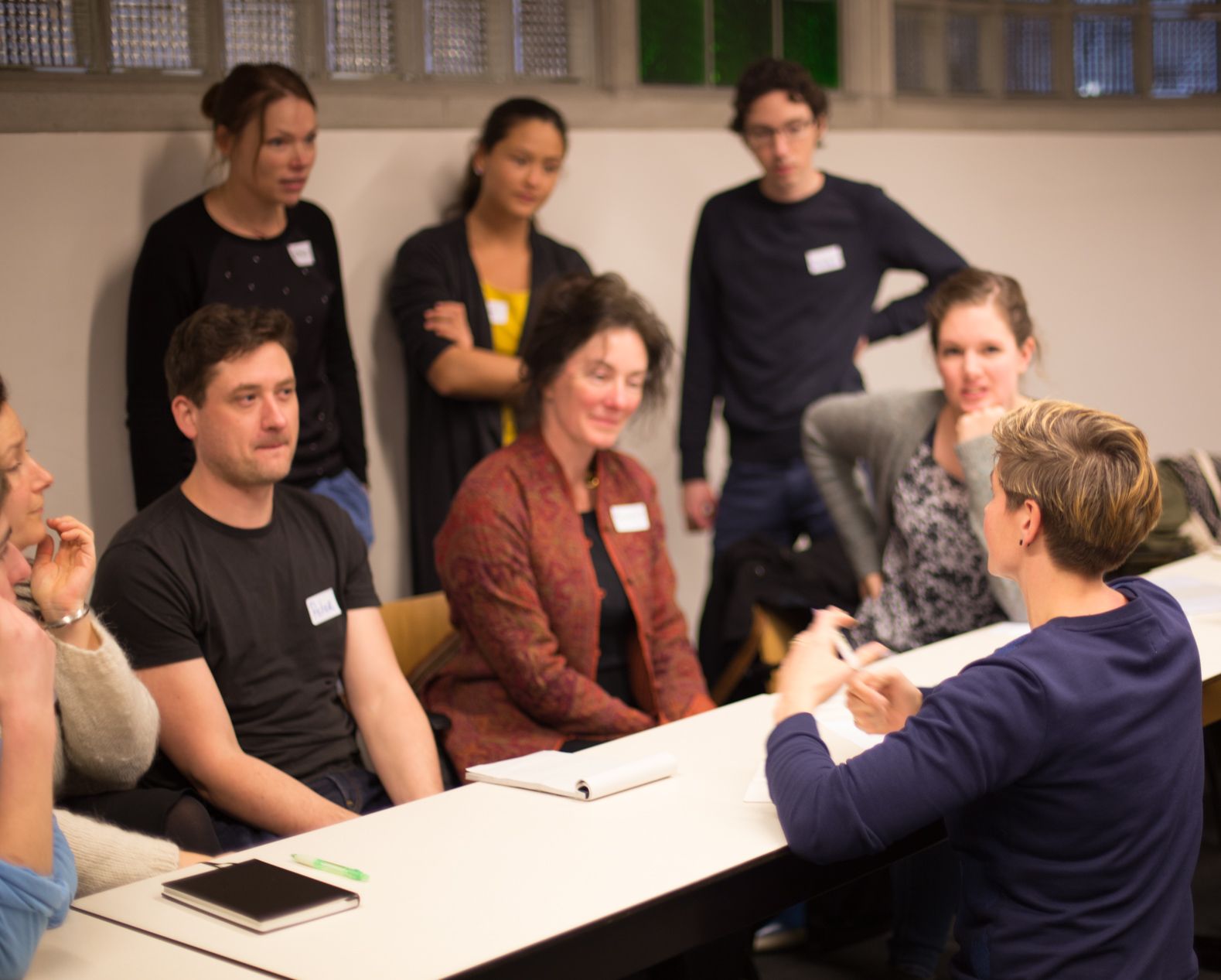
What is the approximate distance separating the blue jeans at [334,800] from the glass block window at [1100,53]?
4628mm

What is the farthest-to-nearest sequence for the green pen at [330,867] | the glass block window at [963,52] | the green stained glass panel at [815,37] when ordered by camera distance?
the glass block window at [963,52] < the green stained glass panel at [815,37] < the green pen at [330,867]

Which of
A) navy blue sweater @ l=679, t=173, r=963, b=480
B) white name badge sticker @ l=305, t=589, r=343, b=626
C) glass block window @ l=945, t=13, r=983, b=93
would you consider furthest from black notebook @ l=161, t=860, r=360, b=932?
glass block window @ l=945, t=13, r=983, b=93

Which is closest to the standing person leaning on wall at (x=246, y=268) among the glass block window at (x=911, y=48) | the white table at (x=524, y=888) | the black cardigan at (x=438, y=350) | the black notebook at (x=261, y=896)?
the black cardigan at (x=438, y=350)

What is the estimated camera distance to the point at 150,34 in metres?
3.82

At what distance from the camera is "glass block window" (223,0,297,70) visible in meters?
3.97

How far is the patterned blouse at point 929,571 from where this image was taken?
2975 mm

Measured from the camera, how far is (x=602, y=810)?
6.29ft

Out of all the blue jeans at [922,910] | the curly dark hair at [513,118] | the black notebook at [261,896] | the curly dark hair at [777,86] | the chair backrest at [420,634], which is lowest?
the blue jeans at [922,910]

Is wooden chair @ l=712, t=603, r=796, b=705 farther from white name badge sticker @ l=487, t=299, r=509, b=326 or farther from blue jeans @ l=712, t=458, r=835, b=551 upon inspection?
white name badge sticker @ l=487, t=299, r=509, b=326

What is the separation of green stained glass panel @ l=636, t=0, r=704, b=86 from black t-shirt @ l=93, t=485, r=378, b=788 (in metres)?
2.77

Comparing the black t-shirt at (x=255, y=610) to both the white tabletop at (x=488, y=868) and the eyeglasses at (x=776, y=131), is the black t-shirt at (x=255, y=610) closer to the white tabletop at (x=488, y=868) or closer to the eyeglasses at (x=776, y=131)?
the white tabletop at (x=488, y=868)

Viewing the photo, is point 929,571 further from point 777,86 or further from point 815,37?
point 815,37

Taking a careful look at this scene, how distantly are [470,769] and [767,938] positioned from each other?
1252 mm

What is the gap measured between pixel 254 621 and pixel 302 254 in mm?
1348
